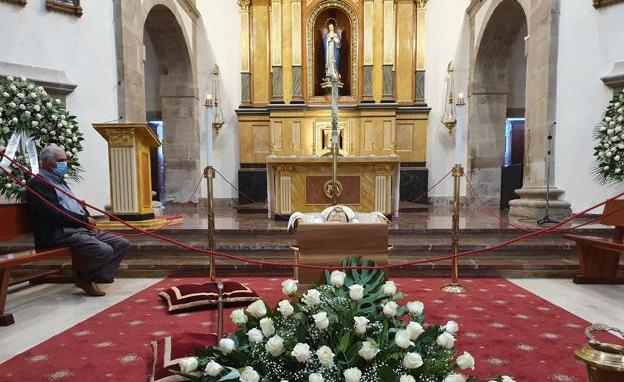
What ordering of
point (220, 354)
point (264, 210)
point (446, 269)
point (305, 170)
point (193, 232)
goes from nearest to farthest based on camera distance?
point (220, 354) < point (446, 269) < point (193, 232) < point (305, 170) < point (264, 210)

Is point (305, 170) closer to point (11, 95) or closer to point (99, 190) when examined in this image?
point (99, 190)

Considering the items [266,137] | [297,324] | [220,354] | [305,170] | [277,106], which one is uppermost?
[277,106]

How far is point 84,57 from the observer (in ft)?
23.2

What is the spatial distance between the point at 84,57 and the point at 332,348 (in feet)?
24.3

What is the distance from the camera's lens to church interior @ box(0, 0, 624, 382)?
228 cm

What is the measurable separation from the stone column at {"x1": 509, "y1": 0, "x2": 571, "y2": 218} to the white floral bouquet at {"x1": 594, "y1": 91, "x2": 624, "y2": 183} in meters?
1.00

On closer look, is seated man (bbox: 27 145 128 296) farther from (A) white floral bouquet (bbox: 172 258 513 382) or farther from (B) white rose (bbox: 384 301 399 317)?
(B) white rose (bbox: 384 301 399 317)

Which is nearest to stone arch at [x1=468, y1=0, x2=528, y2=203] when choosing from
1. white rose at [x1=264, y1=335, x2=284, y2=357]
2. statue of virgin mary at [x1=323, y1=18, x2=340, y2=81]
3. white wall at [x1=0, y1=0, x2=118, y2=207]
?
statue of virgin mary at [x1=323, y1=18, x2=340, y2=81]

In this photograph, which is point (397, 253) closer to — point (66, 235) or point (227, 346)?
point (66, 235)

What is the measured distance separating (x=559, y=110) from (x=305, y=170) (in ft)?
14.8

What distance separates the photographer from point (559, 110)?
696 centimetres

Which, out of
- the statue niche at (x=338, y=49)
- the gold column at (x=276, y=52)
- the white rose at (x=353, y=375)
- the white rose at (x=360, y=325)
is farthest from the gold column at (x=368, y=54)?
the white rose at (x=353, y=375)

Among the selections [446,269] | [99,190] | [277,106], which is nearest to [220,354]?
[446,269]

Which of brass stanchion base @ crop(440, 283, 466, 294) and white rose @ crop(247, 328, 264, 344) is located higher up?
white rose @ crop(247, 328, 264, 344)
